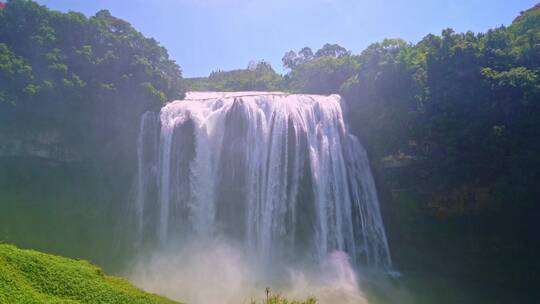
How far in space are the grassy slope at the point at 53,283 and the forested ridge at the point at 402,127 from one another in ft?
30.6

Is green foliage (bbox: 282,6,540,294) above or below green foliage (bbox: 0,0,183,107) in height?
below

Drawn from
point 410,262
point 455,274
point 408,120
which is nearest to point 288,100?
point 408,120

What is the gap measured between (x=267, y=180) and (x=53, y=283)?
34.1ft

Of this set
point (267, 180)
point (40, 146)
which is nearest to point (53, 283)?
point (267, 180)

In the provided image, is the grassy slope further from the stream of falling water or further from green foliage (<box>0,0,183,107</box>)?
green foliage (<box>0,0,183,107</box>)

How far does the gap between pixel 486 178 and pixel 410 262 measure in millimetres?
5383

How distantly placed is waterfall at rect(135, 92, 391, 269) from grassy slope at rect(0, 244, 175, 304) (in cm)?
774

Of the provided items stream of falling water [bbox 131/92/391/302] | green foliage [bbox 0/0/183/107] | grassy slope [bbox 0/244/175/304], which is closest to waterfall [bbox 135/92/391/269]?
stream of falling water [bbox 131/92/391/302]

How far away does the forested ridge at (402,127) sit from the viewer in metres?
18.5

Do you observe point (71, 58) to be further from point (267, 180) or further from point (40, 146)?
point (267, 180)

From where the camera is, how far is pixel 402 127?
1994 cm

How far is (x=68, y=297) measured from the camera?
10336mm

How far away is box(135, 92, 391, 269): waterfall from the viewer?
1862cm

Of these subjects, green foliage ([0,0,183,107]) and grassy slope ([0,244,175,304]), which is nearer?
grassy slope ([0,244,175,304])
